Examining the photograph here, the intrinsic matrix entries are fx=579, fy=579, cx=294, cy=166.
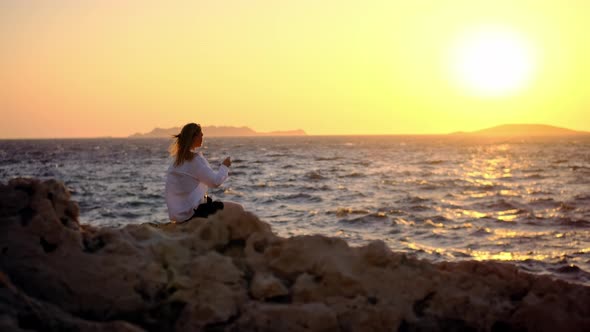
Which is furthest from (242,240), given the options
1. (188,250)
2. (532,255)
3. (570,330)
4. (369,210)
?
(369,210)

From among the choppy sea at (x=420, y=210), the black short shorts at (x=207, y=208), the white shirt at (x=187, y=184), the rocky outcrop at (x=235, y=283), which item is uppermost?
the white shirt at (x=187, y=184)

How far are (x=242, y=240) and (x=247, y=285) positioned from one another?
0.68 m

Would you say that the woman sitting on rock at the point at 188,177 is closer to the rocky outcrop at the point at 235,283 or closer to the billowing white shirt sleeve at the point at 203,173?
the billowing white shirt sleeve at the point at 203,173

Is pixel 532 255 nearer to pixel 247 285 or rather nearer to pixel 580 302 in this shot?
pixel 580 302

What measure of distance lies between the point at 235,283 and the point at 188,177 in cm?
214

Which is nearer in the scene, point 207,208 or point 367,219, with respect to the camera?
point 207,208

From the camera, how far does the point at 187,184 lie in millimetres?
6531

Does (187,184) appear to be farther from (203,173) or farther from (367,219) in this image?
(367,219)

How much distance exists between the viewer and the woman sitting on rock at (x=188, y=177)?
6.43 meters

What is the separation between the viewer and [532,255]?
11578 millimetres

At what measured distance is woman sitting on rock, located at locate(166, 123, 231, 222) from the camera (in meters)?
6.43

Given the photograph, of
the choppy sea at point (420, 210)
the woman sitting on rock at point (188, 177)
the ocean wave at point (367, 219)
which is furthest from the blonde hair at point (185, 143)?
the ocean wave at point (367, 219)

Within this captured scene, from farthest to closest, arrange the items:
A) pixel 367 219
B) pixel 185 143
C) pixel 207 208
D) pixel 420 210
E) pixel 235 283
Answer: pixel 420 210 < pixel 367 219 < pixel 185 143 < pixel 207 208 < pixel 235 283

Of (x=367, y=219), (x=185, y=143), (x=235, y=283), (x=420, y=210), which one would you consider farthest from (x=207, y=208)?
(x=420, y=210)
